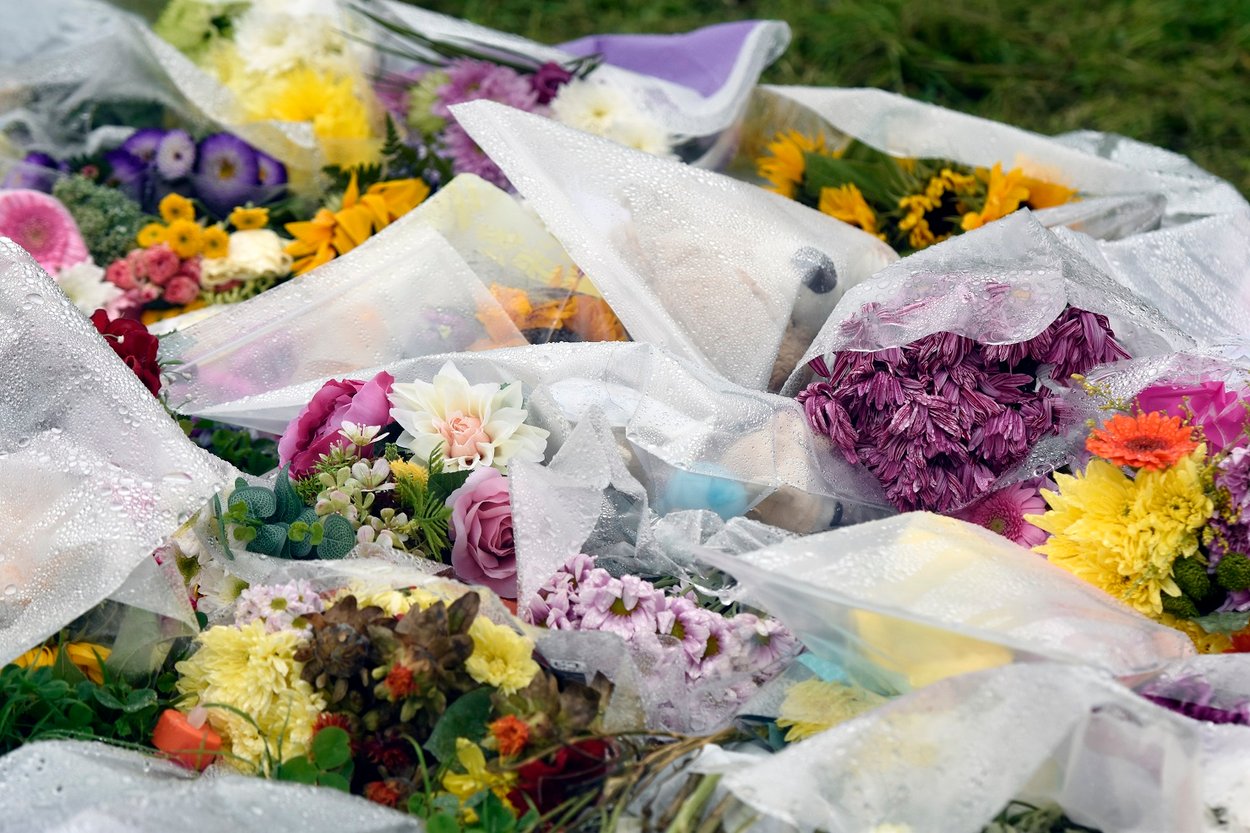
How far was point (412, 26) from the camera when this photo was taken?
2012 mm

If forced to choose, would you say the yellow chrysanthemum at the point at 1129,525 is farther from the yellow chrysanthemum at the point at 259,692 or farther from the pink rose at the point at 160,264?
the pink rose at the point at 160,264

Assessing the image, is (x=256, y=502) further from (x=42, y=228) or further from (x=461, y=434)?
(x=42, y=228)

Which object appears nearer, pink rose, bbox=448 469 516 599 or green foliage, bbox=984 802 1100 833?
green foliage, bbox=984 802 1100 833

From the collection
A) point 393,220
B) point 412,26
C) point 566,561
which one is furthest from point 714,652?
point 412,26

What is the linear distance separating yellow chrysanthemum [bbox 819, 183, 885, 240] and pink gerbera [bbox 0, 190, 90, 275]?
1.02m

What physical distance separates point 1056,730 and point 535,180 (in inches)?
32.9

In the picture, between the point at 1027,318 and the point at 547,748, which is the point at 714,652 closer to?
the point at 547,748

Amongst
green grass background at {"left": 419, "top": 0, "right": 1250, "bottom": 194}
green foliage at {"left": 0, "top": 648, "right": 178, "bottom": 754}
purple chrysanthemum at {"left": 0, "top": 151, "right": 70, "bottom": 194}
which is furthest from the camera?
green grass background at {"left": 419, "top": 0, "right": 1250, "bottom": 194}

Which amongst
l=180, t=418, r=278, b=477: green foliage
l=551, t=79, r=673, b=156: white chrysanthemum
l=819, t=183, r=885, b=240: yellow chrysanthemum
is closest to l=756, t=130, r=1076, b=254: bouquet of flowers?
l=819, t=183, r=885, b=240: yellow chrysanthemum

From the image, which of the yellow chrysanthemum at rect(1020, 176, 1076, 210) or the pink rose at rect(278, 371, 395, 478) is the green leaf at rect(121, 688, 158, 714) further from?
the yellow chrysanthemum at rect(1020, 176, 1076, 210)

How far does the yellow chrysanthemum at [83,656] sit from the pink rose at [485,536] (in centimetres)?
30

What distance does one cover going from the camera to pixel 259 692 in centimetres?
95

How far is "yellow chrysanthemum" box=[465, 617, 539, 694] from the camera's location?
3.02ft

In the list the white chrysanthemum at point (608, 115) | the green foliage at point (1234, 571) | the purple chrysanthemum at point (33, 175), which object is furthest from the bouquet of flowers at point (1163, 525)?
the purple chrysanthemum at point (33, 175)
